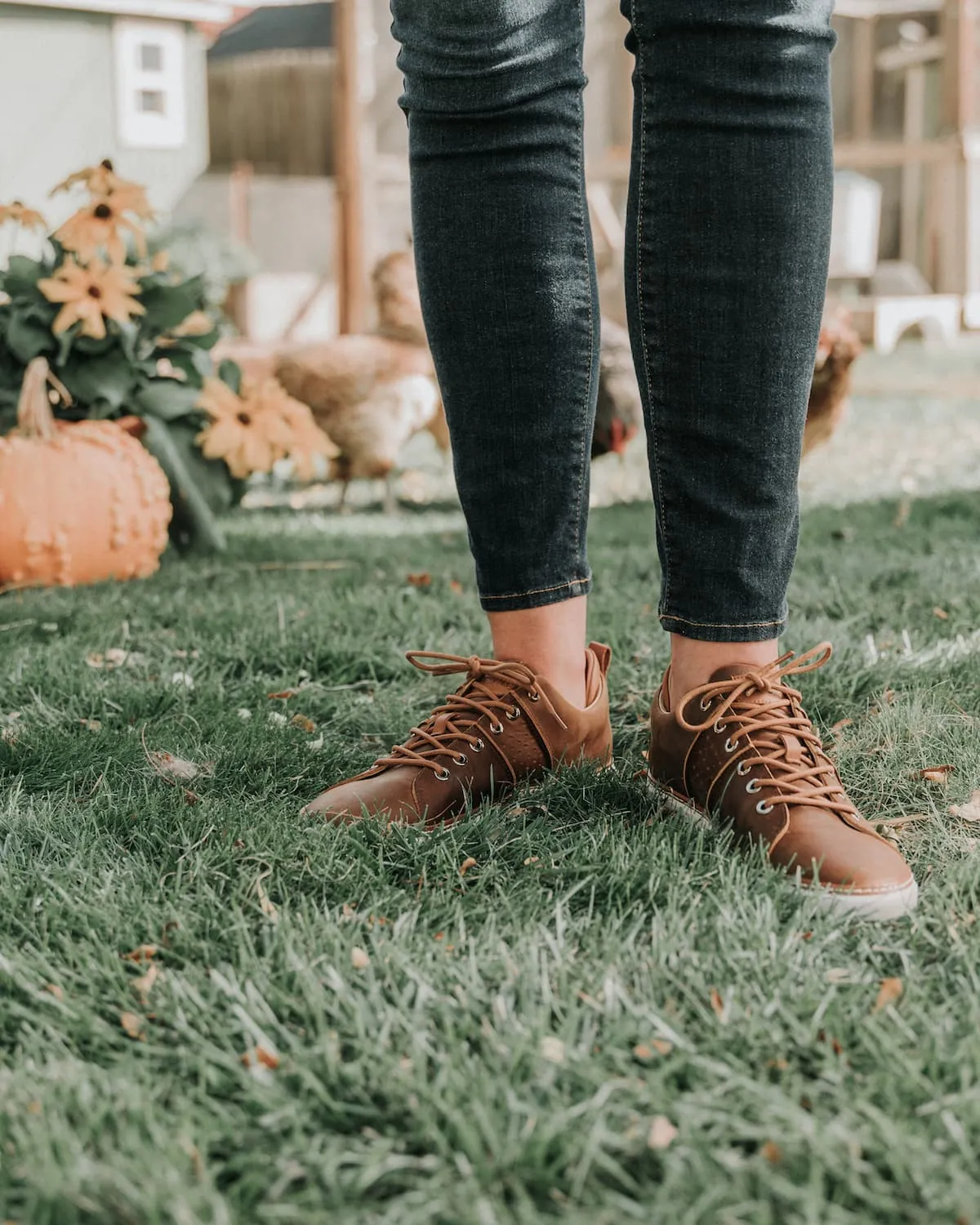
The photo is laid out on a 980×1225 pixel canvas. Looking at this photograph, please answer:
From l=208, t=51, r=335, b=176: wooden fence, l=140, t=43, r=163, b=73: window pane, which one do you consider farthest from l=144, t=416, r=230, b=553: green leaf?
l=208, t=51, r=335, b=176: wooden fence

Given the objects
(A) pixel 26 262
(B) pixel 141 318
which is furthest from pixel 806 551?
(A) pixel 26 262

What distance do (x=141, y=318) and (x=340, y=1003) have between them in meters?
2.30

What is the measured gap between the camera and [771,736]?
3.74 ft

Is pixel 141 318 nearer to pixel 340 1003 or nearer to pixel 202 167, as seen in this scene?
pixel 340 1003

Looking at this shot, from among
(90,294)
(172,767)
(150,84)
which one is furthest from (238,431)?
(150,84)

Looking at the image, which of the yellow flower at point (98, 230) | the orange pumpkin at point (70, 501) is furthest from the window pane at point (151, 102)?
the orange pumpkin at point (70, 501)

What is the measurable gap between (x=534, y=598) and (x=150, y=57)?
7.64 metres

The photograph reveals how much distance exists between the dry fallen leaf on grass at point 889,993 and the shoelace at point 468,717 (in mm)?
481

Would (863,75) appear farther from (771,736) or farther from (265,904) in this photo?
(265,904)

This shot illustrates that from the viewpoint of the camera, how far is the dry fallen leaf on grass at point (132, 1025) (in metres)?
0.85

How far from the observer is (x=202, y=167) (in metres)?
8.25

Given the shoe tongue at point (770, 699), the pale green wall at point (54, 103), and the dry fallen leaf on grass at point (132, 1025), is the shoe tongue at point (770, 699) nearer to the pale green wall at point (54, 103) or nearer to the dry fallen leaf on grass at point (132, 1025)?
the dry fallen leaf on grass at point (132, 1025)

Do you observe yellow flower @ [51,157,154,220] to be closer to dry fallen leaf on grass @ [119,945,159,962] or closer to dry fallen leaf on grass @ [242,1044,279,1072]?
dry fallen leaf on grass @ [119,945,159,962]

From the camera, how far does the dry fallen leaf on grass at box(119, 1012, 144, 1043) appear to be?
2.78ft
